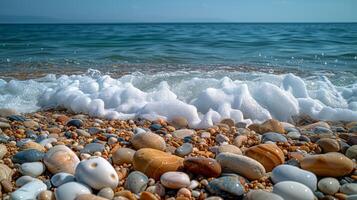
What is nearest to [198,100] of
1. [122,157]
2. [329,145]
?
[329,145]

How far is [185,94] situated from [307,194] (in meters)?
2.66

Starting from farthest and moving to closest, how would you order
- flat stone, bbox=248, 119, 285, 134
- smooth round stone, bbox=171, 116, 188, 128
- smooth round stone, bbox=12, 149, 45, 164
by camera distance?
1. smooth round stone, bbox=171, 116, 188, 128
2. flat stone, bbox=248, 119, 285, 134
3. smooth round stone, bbox=12, 149, 45, 164

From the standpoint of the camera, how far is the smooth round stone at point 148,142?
2352mm

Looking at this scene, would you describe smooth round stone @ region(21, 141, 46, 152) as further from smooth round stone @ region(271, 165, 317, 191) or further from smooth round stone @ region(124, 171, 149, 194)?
smooth round stone @ region(271, 165, 317, 191)

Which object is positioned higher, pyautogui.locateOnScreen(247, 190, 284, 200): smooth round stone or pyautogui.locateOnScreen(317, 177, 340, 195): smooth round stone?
pyautogui.locateOnScreen(247, 190, 284, 200): smooth round stone

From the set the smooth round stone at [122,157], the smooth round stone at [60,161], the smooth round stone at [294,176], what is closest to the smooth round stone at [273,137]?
the smooth round stone at [294,176]

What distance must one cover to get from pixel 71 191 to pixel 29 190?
0.86ft

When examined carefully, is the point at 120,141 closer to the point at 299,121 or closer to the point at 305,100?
the point at 299,121

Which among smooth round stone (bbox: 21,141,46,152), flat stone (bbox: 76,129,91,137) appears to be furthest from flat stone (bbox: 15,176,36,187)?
flat stone (bbox: 76,129,91,137)

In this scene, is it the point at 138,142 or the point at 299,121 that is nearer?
the point at 138,142

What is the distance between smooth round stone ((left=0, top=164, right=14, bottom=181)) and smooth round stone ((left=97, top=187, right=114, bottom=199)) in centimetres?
60

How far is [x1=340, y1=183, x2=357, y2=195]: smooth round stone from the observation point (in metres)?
1.84

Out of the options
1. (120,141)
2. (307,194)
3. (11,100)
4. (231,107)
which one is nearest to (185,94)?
(231,107)

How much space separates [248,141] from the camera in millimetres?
2672
